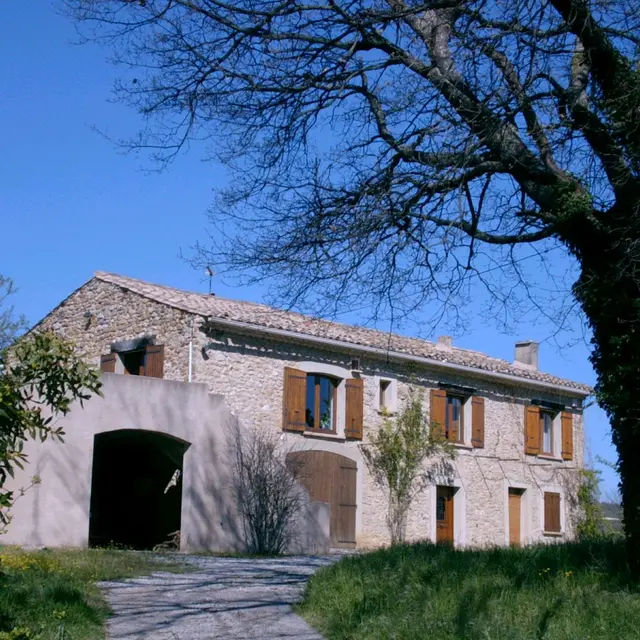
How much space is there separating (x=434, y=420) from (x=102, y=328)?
8.47m

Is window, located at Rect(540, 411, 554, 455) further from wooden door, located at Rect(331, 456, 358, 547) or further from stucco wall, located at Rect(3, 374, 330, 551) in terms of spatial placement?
stucco wall, located at Rect(3, 374, 330, 551)

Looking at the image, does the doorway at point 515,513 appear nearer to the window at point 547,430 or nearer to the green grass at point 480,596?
the window at point 547,430

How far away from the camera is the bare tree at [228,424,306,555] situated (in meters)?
18.5

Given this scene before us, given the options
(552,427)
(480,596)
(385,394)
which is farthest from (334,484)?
(480,596)

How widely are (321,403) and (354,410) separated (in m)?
0.81

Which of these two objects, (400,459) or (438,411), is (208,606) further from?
(438,411)

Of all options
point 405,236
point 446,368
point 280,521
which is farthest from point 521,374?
point 405,236

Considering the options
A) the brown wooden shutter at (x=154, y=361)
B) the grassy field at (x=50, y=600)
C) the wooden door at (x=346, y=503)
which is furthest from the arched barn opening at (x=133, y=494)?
the grassy field at (x=50, y=600)

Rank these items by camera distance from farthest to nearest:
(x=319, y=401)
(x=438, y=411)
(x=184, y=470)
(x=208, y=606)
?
(x=438, y=411) < (x=319, y=401) < (x=184, y=470) < (x=208, y=606)

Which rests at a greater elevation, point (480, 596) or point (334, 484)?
point (334, 484)

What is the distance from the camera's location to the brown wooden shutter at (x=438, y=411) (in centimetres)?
2416

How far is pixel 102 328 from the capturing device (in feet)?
74.3

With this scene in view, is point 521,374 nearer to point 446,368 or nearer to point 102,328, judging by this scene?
point 446,368

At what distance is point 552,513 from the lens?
27484mm
